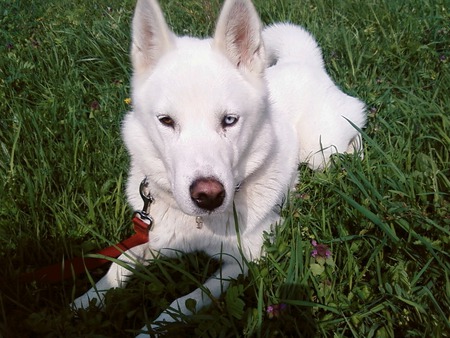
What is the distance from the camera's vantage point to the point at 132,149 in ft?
6.86

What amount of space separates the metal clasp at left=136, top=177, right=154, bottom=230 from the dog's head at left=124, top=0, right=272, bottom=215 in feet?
0.47

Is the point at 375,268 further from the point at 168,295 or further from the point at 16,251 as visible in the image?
the point at 16,251

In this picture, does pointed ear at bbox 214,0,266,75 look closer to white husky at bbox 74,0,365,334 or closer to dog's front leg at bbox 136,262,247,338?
white husky at bbox 74,0,365,334

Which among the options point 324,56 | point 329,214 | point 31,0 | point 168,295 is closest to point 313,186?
point 329,214

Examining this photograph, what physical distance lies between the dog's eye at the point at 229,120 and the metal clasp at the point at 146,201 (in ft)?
2.05

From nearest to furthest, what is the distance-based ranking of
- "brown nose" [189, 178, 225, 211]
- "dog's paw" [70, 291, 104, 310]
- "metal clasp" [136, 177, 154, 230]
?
1. "brown nose" [189, 178, 225, 211]
2. "dog's paw" [70, 291, 104, 310]
3. "metal clasp" [136, 177, 154, 230]

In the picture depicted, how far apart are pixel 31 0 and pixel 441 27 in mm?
4928

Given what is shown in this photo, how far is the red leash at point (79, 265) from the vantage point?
74.5 inches

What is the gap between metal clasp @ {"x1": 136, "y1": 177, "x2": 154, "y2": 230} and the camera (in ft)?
6.95

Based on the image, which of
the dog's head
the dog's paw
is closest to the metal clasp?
the dog's head

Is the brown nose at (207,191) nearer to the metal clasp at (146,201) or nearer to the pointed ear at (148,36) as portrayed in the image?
the metal clasp at (146,201)

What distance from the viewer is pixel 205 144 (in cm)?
170

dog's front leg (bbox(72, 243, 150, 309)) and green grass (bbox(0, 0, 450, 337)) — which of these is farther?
dog's front leg (bbox(72, 243, 150, 309))

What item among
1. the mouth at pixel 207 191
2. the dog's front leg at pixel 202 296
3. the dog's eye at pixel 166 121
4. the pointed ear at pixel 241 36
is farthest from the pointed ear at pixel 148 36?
the dog's front leg at pixel 202 296
